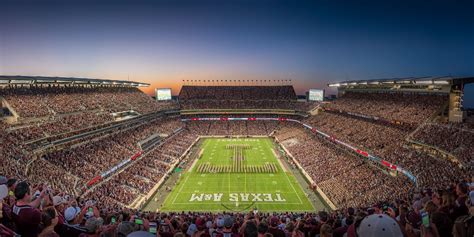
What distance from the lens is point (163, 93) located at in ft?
291

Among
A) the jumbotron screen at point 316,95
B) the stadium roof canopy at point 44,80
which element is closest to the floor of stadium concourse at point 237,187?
the stadium roof canopy at point 44,80

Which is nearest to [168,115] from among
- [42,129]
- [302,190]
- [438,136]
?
[42,129]

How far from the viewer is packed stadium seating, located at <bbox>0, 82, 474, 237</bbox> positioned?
6.90 meters

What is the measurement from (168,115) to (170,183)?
41.1 metres

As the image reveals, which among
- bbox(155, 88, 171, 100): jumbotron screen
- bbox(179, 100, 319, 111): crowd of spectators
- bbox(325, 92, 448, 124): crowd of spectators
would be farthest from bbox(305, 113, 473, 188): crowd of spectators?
bbox(155, 88, 171, 100): jumbotron screen

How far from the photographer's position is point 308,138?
5659 centimetres

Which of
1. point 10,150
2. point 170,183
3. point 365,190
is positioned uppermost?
point 10,150

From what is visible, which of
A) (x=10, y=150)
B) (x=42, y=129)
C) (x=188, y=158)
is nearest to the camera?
(x=10, y=150)

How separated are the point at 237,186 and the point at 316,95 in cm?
5707

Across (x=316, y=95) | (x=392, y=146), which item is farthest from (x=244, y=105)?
(x=392, y=146)

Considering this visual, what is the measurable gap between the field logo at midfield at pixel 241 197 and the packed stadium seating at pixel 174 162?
5852 mm

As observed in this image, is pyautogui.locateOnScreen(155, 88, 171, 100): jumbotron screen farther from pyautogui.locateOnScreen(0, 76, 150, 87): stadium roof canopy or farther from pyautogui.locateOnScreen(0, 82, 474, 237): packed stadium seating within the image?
pyautogui.locateOnScreen(0, 76, 150, 87): stadium roof canopy

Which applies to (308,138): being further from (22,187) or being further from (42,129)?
(22,187)

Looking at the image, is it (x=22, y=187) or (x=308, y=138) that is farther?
(x=308, y=138)
